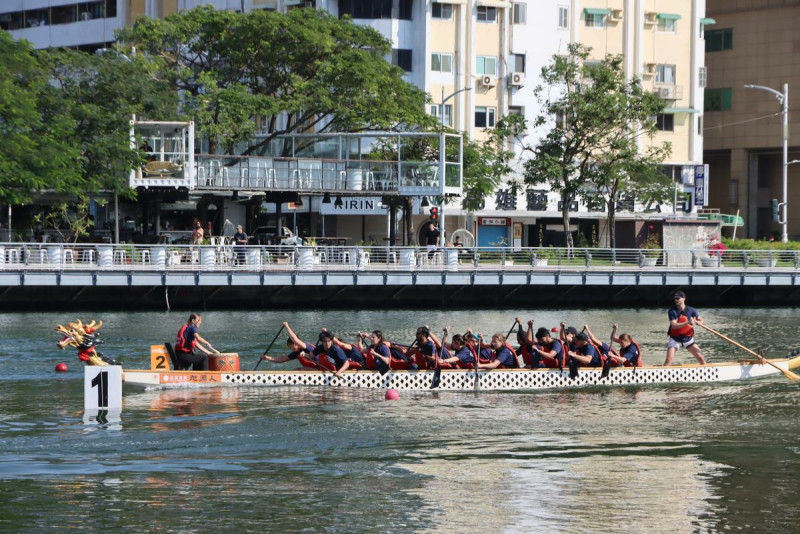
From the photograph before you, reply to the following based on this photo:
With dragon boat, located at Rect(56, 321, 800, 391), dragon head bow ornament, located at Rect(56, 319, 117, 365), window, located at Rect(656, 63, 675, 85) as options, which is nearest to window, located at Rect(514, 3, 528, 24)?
window, located at Rect(656, 63, 675, 85)

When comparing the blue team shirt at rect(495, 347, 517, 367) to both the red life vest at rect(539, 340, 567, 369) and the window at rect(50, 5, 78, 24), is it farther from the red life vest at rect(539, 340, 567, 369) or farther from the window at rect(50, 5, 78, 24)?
the window at rect(50, 5, 78, 24)

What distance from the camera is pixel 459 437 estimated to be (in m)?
24.9

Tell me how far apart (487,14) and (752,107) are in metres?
24.4

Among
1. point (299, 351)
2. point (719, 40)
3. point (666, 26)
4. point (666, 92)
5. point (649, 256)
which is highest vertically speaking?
point (719, 40)

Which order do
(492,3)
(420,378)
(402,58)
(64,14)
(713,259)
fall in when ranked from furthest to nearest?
(64,14), (492,3), (402,58), (713,259), (420,378)

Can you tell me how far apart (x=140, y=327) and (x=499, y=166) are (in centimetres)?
3171

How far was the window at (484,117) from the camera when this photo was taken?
7956cm

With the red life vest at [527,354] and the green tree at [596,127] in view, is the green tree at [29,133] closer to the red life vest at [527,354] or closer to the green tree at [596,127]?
the green tree at [596,127]

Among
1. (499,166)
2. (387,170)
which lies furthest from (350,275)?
(499,166)

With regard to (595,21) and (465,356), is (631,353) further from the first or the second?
(595,21)

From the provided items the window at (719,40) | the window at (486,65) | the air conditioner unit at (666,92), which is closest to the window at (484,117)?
A: the window at (486,65)

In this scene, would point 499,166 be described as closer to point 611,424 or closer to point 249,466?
point 611,424

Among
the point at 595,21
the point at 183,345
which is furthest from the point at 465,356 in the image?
the point at 595,21

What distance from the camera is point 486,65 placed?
79.9m
